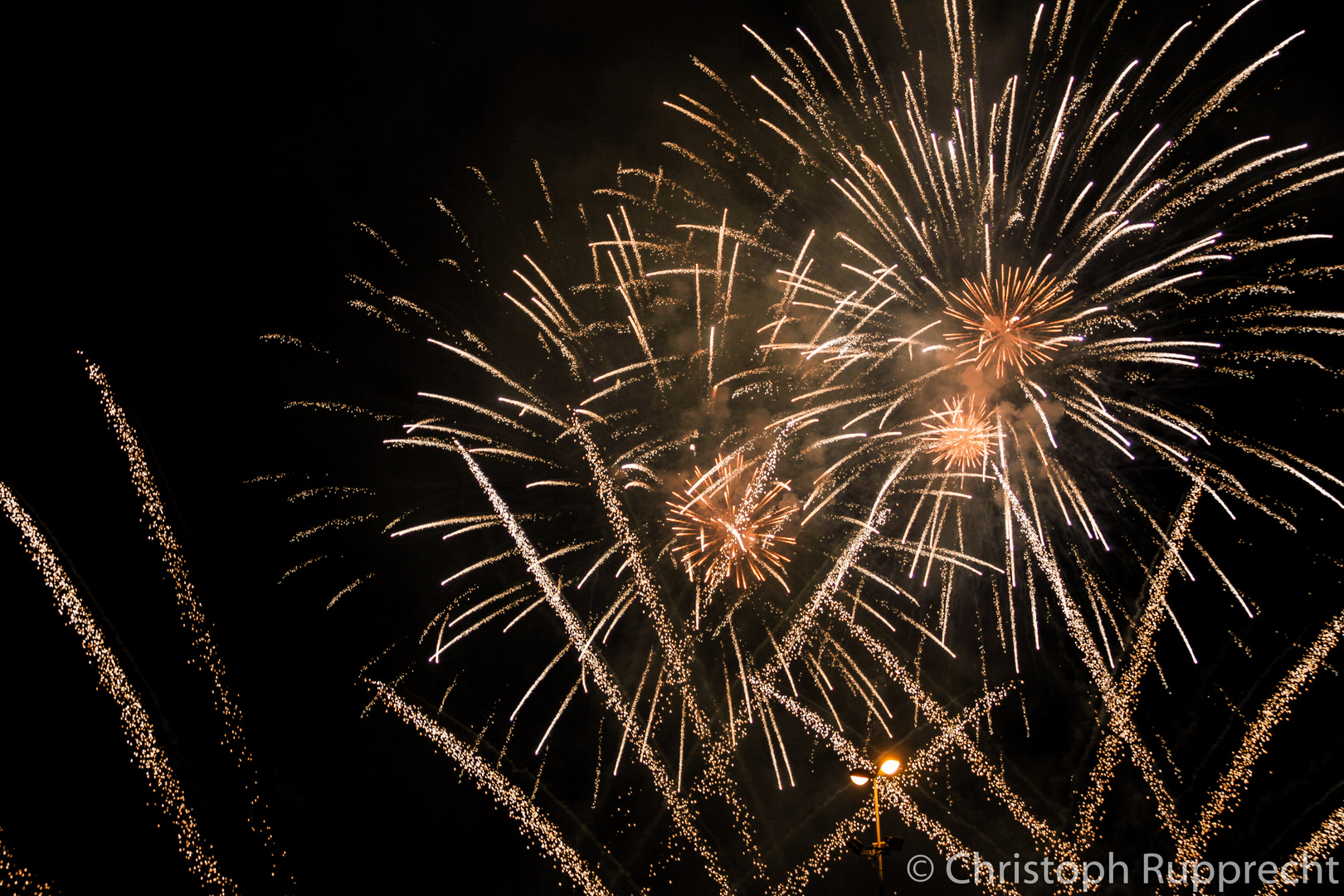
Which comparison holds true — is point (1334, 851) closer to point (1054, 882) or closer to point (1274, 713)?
point (1274, 713)

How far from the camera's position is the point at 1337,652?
49.7ft

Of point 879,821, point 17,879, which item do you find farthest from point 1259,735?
point 17,879

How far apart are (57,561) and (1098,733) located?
23.4 meters

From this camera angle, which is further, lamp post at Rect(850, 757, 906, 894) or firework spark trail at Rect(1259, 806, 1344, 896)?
firework spark trail at Rect(1259, 806, 1344, 896)

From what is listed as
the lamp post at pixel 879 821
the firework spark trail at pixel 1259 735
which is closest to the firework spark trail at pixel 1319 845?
the firework spark trail at pixel 1259 735

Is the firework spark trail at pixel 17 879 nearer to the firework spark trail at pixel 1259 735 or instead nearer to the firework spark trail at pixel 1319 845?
the firework spark trail at pixel 1259 735

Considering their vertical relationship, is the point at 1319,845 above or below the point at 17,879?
below

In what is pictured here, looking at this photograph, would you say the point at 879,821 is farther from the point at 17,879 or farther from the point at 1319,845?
the point at 17,879

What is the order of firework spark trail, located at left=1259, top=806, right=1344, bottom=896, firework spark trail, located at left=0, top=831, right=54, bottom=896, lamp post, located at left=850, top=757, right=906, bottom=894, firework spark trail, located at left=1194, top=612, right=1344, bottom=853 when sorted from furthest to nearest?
firework spark trail, located at left=1259, top=806, right=1344, bottom=896, firework spark trail, located at left=1194, top=612, right=1344, bottom=853, firework spark trail, located at left=0, top=831, right=54, bottom=896, lamp post, located at left=850, top=757, right=906, bottom=894

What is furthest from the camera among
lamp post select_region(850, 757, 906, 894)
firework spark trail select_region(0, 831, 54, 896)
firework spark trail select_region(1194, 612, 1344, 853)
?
firework spark trail select_region(1194, 612, 1344, 853)

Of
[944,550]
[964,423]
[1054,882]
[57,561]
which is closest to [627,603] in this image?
[944,550]

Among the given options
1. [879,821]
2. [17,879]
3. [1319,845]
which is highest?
[879,821]

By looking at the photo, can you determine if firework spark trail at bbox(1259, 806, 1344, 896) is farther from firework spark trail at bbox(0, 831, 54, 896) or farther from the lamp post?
firework spark trail at bbox(0, 831, 54, 896)

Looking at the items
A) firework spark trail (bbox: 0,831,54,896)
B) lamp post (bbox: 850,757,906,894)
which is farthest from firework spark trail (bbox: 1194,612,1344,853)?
firework spark trail (bbox: 0,831,54,896)
